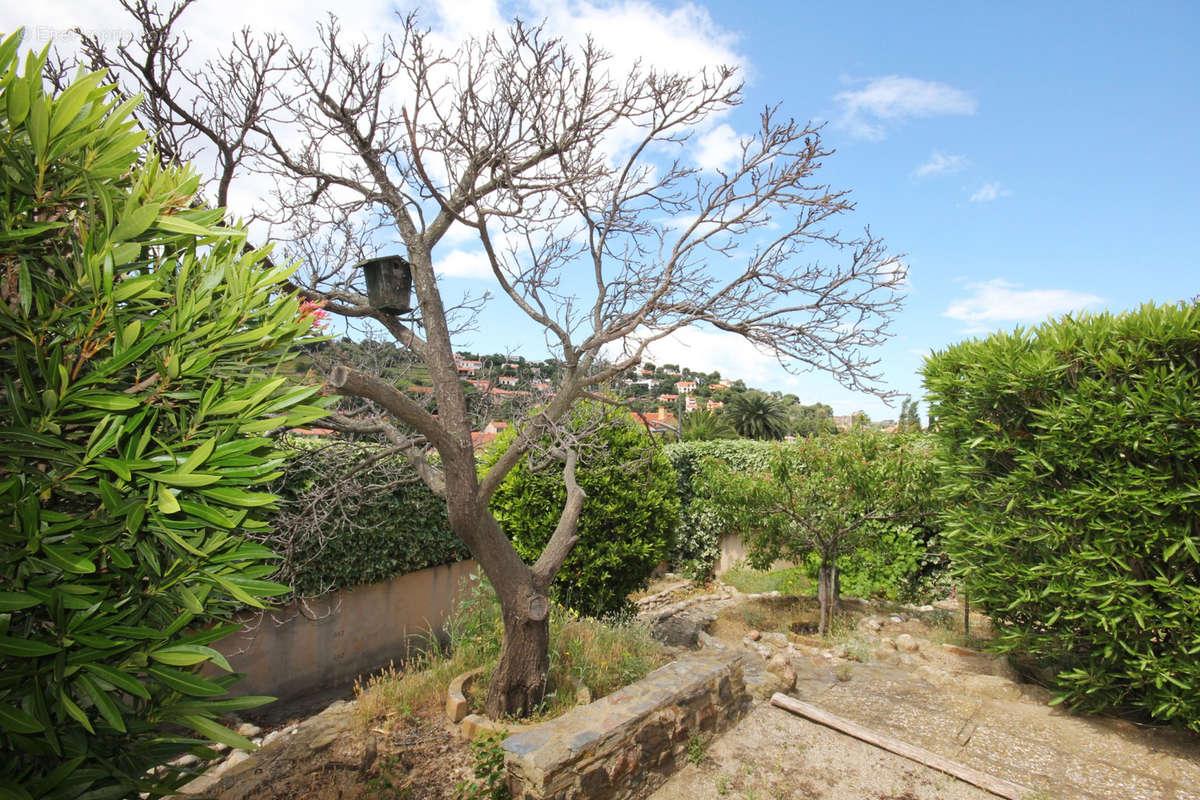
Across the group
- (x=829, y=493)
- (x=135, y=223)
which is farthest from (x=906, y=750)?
(x=135, y=223)

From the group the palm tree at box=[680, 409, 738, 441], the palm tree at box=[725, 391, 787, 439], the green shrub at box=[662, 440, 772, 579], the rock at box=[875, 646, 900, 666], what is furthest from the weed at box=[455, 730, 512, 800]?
the palm tree at box=[725, 391, 787, 439]

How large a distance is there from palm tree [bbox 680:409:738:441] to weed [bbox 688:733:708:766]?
55.1ft

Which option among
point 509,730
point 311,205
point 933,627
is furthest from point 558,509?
point 933,627

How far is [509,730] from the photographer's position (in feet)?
11.7

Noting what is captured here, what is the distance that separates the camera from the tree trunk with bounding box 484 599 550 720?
3.98 m

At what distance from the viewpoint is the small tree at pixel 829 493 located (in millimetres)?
6695

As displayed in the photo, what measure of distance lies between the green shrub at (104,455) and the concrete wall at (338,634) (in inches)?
167

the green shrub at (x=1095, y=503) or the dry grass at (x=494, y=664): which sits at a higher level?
the green shrub at (x=1095, y=503)

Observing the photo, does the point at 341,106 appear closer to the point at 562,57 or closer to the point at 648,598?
the point at 562,57

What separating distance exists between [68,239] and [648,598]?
9.21 metres

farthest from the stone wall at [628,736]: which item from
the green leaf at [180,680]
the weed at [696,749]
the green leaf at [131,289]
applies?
the green leaf at [131,289]

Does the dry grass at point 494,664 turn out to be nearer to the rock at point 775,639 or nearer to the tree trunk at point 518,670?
the tree trunk at point 518,670

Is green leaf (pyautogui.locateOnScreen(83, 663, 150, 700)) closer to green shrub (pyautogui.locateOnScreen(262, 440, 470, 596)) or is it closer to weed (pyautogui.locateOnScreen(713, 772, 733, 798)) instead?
weed (pyautogui.locateOnScreen(713, 772, 733, 798))

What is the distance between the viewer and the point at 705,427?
21672 mm
